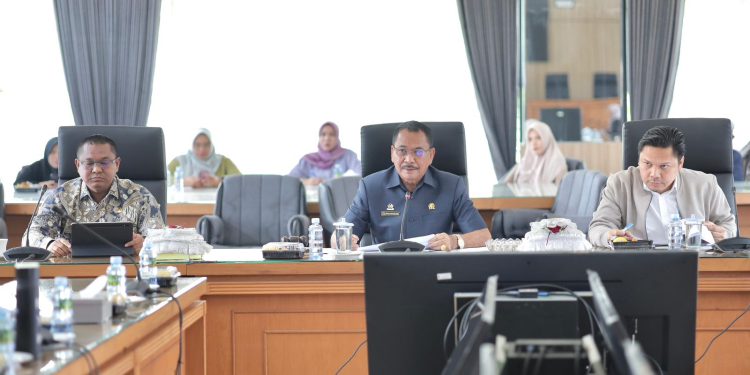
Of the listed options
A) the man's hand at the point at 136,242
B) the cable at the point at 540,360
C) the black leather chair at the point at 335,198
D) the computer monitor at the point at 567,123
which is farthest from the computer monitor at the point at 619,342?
the computer monitor at the point at 567,123

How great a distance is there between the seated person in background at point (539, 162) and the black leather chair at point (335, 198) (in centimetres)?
226

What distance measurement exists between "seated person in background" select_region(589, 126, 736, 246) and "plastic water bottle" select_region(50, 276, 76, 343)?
2.05 m

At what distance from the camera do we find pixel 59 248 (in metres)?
3.10

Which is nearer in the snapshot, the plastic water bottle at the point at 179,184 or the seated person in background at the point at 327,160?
the plastic water bottle at the point at 179,184

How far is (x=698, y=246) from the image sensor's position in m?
3.04

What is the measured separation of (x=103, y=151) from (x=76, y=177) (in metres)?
0.29

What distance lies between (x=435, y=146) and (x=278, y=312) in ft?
4.12

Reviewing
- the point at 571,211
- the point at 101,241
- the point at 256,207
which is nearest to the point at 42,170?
the point at 256,207

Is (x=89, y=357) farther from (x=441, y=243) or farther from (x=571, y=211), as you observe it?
(x=571, y=211)

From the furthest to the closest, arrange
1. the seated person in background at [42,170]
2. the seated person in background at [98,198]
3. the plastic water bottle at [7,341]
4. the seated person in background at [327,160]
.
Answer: the seated person in background at [327,160]
the seated person in background at [42,170]
the seated person in background at [98,198]
the plastic water bottle at [7,341]

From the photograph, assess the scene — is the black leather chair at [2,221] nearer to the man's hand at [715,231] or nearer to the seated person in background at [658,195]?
the seated person in background at [658,195]

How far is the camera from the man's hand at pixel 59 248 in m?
3.09

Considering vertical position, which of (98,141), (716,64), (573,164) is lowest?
(573,164)

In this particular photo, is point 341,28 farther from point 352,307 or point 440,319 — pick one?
point 440,319
